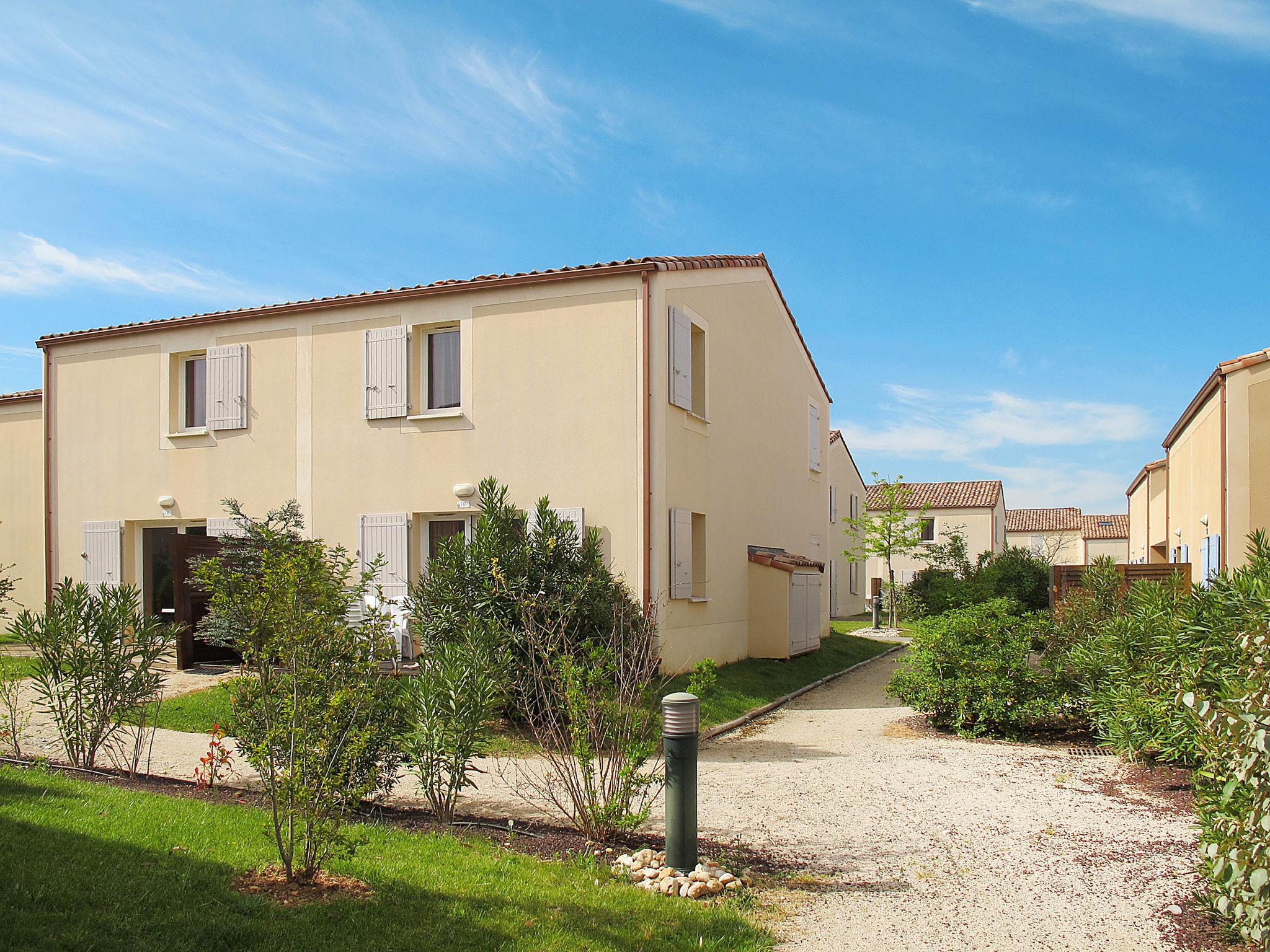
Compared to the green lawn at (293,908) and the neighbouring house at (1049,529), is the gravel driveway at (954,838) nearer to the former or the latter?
the green lawn at (293,908)

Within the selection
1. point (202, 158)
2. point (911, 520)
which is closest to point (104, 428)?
point (202, 158)

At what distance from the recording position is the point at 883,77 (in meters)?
10.1

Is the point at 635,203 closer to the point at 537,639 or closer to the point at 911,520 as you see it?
the point at 537,639

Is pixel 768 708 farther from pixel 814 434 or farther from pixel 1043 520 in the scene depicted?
pixel 1043 520

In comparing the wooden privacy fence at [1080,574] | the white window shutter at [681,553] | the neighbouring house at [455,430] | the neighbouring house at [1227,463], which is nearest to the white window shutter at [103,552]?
the neighbouring house at [455,430]

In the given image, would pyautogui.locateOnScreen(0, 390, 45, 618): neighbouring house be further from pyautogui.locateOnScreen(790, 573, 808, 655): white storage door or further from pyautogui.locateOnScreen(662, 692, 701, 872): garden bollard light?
pyautogui.locateOnScreen(662, 692, 701, 872): garden bollard light

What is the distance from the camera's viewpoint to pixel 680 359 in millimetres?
12906

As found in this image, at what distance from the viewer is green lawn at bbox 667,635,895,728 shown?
1126cm

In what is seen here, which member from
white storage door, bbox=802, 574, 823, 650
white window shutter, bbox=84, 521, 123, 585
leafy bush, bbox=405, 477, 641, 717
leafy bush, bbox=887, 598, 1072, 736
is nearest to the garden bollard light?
leafy bush, bbox=405, 477, 641, 717

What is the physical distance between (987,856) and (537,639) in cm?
328

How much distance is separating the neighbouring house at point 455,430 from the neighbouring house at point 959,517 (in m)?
25.5

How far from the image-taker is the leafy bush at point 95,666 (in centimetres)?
755

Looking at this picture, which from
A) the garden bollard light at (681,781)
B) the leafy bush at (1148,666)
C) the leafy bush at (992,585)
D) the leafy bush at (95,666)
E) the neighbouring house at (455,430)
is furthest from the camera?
the leafy bush at (992,585)

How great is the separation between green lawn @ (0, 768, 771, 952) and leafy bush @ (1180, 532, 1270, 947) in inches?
79.8
